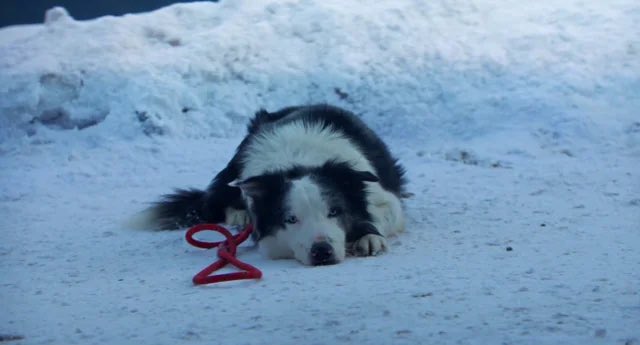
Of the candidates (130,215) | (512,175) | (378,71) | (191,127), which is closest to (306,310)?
(130,215)

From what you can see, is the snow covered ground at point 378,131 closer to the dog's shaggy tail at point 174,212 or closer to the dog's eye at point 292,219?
the dog's shaggy tail at point 174,212

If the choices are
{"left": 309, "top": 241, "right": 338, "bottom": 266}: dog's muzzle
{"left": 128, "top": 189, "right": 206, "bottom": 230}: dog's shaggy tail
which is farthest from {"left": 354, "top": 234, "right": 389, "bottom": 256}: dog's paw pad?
{"left": 128, "top": 189, "right": 206, "bottom": 230}: dog's shaggy tail

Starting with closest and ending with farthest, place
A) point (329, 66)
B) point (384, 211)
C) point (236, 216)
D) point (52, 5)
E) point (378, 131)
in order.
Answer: point (384, 211)
point (236, 216)
point (52, 5)
point (378, 131)
point (329, 66)

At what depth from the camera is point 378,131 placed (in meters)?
9.41

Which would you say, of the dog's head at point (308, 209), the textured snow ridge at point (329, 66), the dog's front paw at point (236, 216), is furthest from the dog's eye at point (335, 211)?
the textured snow ridge at point (329, 66)

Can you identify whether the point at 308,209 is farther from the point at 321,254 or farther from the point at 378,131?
the point at 378,131

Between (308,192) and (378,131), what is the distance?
448 cm

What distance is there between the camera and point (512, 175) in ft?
24.6

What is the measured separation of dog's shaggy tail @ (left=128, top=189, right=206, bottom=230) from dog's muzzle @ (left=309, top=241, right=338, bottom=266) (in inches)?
78.6

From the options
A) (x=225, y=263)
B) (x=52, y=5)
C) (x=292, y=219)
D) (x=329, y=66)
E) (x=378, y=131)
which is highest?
(x=52, y=5)

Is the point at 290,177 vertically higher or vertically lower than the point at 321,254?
higher

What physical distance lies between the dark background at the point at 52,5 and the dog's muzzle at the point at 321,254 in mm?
3037

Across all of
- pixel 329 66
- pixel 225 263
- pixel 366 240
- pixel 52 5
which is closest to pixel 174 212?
pixel 225 263

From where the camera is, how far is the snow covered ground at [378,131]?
3654mm
